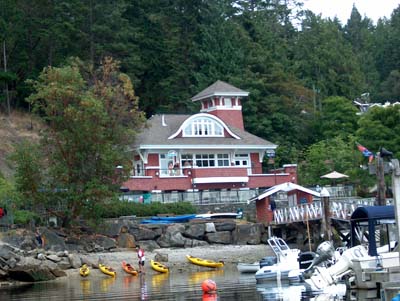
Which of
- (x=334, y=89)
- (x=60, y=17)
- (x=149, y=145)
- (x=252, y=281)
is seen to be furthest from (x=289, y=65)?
(x=252, y=281)

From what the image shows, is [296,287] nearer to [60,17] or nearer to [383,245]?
[383,245]

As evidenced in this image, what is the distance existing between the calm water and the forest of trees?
27.6m

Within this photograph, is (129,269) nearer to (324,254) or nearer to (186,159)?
(324,254)

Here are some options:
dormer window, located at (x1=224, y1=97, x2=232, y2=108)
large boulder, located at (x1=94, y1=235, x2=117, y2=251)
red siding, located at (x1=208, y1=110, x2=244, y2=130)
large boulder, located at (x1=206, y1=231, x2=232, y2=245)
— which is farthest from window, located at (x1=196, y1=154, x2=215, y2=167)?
large boulder, located at (x1=94, y1=235, x2=117, y2=251)

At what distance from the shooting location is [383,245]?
110ft

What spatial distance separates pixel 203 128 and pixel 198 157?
7.85ft

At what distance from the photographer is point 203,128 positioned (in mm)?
67000

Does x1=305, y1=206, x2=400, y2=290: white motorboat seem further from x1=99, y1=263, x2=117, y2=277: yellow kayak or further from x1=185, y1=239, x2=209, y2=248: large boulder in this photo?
x1=185, y1=239, x2=209, y2=248: large boulder

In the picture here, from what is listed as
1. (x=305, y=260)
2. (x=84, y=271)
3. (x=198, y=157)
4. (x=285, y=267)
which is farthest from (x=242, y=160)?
(x=285, y=267)

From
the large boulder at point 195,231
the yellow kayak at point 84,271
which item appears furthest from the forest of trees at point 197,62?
the yellow kayak at point 84,271

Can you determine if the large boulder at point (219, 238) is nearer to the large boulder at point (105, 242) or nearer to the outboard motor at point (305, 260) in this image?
the large boulder at point (105, 242)

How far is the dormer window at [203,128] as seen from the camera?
6650 cm

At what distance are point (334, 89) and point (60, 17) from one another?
3178 centimetres

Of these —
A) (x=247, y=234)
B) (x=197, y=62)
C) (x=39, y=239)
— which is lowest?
(x=247, y=234)
